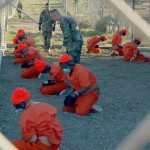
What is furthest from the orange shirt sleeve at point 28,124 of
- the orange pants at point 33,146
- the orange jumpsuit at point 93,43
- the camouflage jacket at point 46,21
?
the camouflage jacket at point 46,21

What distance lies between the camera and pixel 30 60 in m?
11.5

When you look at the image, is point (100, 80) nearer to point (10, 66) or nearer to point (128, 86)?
point (128, 86)

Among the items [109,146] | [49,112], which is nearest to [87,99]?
[109,146]

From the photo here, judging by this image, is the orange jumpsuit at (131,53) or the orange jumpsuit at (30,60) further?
the orange jumpsuit at (131,53)

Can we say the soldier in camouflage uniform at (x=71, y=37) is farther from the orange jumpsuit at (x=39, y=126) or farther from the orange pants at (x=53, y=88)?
the orange jumpsuit at (x=39, y=126)

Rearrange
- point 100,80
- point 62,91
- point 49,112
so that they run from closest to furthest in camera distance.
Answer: point 49,112, point 62,91, point 100,80

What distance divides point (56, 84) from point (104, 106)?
1388 millimetres

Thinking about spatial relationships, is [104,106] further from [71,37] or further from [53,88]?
[71,37]

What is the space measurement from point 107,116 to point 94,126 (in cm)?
64

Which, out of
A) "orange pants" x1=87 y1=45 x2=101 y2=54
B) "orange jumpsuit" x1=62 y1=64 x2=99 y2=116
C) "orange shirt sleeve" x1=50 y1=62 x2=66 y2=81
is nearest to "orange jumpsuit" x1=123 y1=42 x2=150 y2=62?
"orange pants" x1=87 y1=45 x2=101 y2=54

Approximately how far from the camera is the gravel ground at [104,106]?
6.15m

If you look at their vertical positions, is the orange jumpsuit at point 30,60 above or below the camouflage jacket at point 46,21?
below

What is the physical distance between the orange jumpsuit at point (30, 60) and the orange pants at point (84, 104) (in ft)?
9.97

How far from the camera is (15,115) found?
23.8 feet
